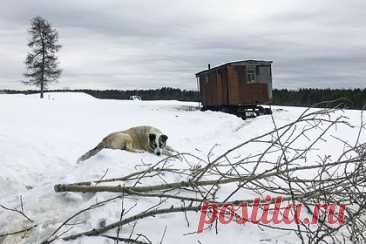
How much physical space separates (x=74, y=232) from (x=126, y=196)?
65 cm

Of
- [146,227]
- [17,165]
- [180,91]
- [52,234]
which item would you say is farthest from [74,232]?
[180,91]

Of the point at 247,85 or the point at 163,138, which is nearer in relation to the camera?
the point at 163,138

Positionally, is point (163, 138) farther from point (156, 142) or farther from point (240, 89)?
point (240, 89)

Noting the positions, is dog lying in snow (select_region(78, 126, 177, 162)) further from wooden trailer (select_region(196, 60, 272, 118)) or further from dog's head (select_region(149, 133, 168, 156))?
wooden trailer (select_region(196, 60, 272, 118))

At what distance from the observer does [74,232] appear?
14.1 feet

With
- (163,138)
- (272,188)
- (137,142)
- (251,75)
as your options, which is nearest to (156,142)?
(163,138)

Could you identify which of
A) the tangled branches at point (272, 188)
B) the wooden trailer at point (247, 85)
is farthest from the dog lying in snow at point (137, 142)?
the wooden trailer at point (247, 85)

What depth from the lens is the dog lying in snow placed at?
948cm

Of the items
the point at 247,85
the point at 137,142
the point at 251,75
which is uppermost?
the point at 251,75

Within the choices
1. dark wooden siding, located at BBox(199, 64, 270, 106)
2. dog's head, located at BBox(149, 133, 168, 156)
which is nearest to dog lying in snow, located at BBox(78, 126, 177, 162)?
dog's head, located at BBox(149, 133, 168, 156)

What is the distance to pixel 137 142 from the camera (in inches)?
392

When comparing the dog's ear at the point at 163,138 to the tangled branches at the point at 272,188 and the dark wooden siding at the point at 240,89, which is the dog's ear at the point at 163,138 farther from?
the dark wooden siding at the point at 240,89

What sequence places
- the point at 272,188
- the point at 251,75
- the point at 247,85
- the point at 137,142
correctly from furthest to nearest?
1. the point at 251,75
2. the point at 247,85
3. the point at 137,142
4. the point at 272,188

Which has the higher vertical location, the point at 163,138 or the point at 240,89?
the point at 240,89
